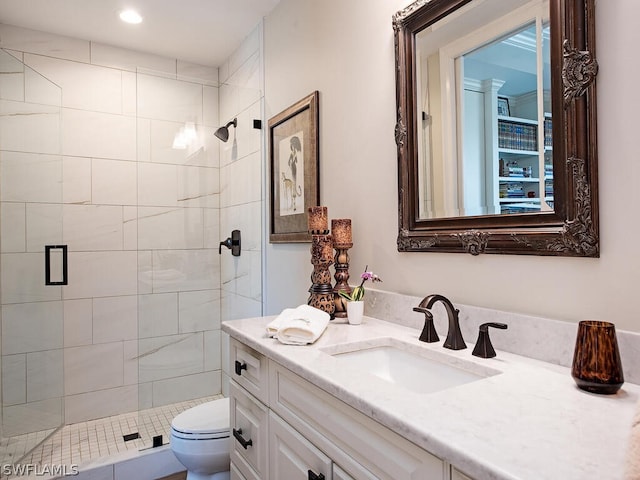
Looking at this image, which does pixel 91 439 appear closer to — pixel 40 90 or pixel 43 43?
pixel 40 90

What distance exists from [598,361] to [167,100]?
2.54 m

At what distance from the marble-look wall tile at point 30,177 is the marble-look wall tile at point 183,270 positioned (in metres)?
0.76

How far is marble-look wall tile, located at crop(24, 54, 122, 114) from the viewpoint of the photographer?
2682 mm

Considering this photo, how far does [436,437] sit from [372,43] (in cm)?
147

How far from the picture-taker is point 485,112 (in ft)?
4.00

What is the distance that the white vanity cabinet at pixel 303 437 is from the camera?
747mm

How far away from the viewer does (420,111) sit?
143cm

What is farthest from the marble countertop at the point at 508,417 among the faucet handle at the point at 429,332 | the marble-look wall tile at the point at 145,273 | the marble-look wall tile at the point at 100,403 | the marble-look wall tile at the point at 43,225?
the marble-look wall tile at the point at 100,403

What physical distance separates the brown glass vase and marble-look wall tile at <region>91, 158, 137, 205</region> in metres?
2.62

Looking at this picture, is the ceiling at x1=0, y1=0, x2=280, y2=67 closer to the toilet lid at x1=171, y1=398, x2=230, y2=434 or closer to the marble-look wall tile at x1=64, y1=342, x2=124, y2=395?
the marble-look wall tile at x1=64, y1=342, x2=124, y2=395

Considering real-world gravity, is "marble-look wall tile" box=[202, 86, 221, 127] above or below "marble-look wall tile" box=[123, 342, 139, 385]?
above

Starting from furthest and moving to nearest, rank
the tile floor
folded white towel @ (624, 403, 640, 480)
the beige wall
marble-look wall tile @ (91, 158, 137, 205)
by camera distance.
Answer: marble-look wall tile @ (91, 158, 137, 205) → the tile floor → the beige wall → folded white towel @ (624, 403, 640, 480)

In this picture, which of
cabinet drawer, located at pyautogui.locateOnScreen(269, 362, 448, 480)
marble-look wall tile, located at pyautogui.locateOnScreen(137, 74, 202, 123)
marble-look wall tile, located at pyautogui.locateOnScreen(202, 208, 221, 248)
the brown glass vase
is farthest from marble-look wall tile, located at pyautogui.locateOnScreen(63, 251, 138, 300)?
the brown glass vase

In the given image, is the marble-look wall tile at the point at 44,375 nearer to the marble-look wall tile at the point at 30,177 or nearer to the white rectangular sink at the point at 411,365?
the marble-look wall tile at the point at 30,177
